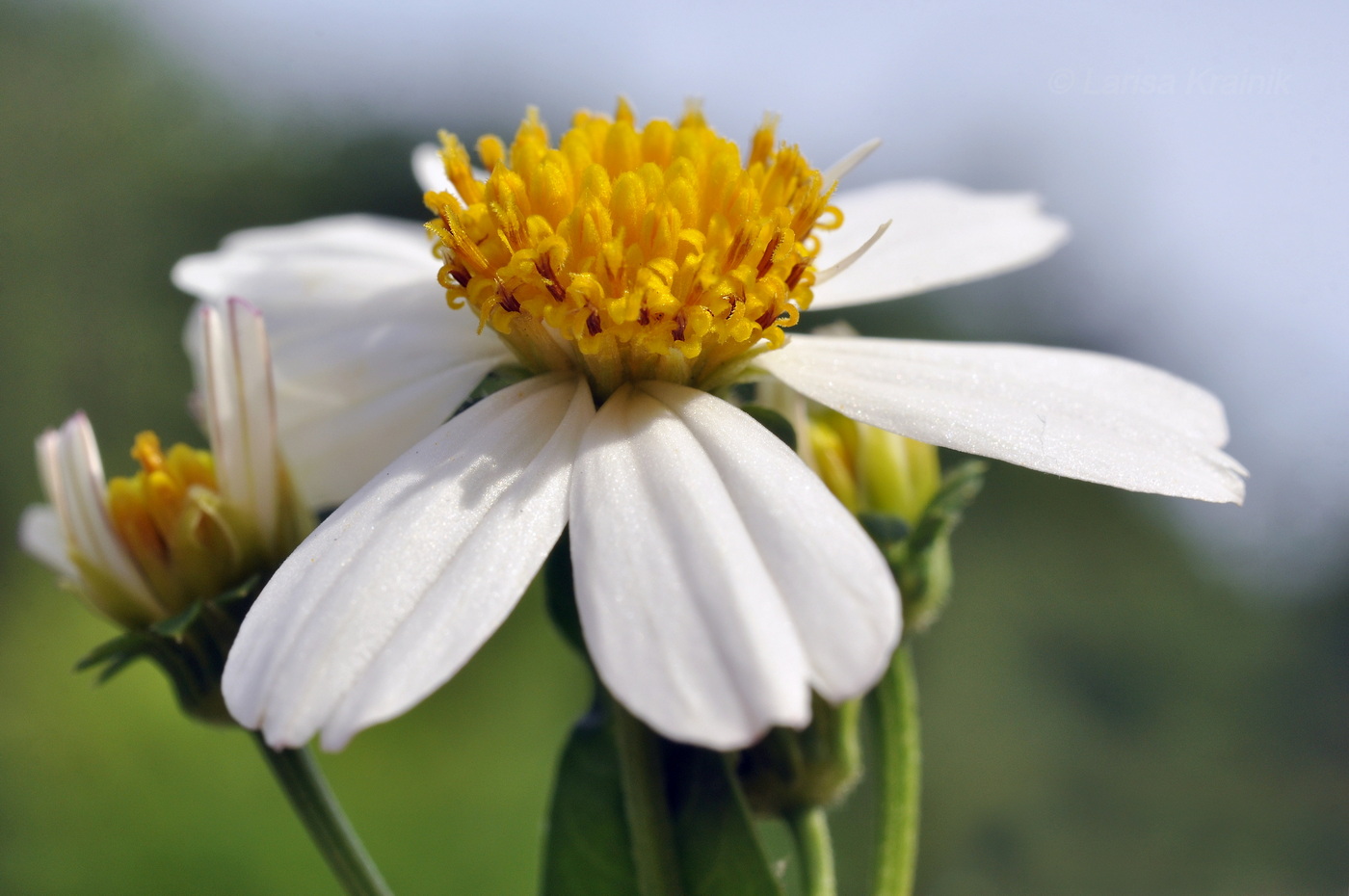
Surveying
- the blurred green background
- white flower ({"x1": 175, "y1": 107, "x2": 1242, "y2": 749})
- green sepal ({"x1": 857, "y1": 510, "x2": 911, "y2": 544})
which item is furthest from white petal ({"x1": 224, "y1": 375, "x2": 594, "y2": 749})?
the blurred green background

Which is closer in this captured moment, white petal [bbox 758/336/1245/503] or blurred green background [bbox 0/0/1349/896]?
white petal [bbox 758/336/1245/503]

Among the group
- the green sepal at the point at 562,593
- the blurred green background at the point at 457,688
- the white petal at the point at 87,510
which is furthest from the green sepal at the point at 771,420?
the blurred green background at the point at 457,688

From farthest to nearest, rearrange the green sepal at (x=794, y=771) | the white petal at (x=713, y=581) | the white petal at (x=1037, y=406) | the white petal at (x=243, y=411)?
the green sepal at (x=794, y=771), the white petal at (x=243, y=411), the white petal at (x=1037, y=406), the white petal at (x=713, y=581)

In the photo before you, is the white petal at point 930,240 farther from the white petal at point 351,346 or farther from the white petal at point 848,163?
the white petal at point 351,346

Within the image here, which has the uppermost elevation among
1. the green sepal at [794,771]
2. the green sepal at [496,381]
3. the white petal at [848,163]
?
the white petal at [848,163]

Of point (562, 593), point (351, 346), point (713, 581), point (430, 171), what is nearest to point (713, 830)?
point (562, 593)

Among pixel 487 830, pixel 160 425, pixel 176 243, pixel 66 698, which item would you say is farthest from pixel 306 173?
pixel 487 830

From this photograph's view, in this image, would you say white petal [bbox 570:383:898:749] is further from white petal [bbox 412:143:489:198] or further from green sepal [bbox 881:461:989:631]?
white petal [bbox 412:143:489:198]
